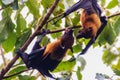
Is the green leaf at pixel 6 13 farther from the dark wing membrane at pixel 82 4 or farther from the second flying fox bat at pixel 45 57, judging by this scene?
the dark wing membrane at pixel 82 4

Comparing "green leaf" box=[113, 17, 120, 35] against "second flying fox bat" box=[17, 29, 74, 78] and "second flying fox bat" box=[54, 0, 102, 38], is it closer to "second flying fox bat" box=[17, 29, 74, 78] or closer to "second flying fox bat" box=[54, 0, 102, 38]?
"second flying fox bat" box=[54, 0, 102, 38]

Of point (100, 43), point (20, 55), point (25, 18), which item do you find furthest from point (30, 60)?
point (100, 43)

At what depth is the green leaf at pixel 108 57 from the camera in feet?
6.33

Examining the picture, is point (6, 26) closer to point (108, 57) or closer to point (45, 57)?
point (45, 57)

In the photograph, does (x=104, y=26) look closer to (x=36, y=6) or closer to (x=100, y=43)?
(x=100, y=43)

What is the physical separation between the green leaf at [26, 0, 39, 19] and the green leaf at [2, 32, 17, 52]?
128 mm

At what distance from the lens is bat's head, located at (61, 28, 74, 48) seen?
1.52m

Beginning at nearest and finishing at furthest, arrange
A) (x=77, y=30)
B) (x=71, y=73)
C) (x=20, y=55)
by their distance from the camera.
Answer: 1. (x=20, y=55)
2. (x=77, y=30)
3. (x=71, y=73)

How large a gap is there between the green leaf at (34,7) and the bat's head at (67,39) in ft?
0.77

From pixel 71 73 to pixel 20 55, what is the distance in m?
0.33

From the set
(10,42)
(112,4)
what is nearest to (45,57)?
(10,42)

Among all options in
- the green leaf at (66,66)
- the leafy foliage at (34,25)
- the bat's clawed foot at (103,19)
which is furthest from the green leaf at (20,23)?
the bat's clawed foot at (103,19)

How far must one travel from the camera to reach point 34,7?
5.66ft

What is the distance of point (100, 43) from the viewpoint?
1.84m
